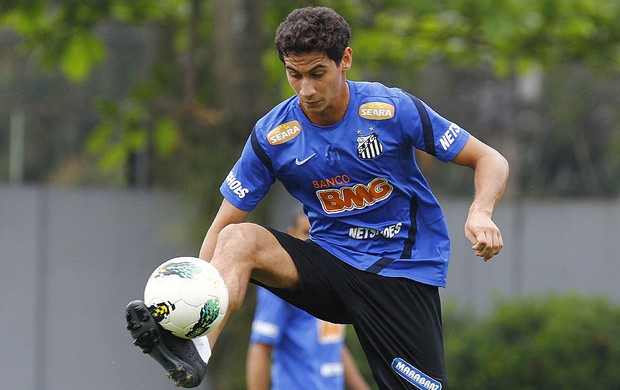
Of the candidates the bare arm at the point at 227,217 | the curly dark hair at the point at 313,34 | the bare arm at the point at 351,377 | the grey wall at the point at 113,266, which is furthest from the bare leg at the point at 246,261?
the grey wall at the point at 113,266

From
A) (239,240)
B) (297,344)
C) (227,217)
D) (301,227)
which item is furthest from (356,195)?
(297,344)

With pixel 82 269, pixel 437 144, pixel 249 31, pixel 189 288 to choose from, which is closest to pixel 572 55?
pixel 249 31

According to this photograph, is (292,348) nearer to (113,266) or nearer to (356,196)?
(356,196)

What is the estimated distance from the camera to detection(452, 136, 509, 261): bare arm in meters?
5.26

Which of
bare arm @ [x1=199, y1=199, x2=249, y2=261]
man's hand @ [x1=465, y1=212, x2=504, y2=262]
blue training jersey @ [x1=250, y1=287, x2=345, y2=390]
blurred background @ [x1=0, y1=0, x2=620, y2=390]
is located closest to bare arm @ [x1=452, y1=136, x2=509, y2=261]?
man's hand @ [x1=465, y1=212, x2=504, y2=262]

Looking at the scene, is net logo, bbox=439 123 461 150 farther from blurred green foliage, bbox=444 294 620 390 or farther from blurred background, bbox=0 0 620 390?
blurred green foliage, bbox=444 294 620 390

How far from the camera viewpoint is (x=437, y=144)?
236 inches

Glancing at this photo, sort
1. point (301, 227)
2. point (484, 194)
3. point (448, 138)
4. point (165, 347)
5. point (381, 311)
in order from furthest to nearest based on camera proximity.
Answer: point (301, 227), point (381, 311), point (448, 138), point (484, 194), point (165, 347)

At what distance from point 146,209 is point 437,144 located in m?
7.04

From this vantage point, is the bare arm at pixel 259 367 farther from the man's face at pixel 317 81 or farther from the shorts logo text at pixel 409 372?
the man's face at pixel 317 81

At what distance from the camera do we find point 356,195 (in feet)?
19.9

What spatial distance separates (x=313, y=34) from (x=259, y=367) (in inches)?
129

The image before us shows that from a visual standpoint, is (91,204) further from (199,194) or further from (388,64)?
(388,64)

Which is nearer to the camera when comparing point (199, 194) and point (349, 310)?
point (349, 310)
